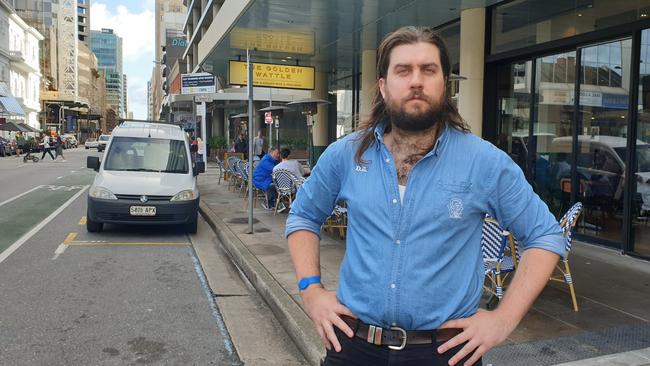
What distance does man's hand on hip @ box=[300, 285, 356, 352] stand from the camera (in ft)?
5.93

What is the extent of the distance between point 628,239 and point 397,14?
6384mm

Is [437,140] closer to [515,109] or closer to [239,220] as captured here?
[515,109]

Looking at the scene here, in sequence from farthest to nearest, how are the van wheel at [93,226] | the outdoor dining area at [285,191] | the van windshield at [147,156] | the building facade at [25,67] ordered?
the building facade at [25,67]
the van windshield at [147,156]
the van wheel at [93,226]
the outdoor dining area at [285,191]

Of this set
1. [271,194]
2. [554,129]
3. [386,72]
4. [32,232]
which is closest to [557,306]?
[386,72]

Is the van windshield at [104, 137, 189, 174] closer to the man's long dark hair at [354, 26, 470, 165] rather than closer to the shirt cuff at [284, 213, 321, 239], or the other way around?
the shirt cuff at [284, 213, 321, 239]

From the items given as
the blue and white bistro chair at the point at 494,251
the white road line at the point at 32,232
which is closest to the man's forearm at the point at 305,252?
the blue and white bistro chair at the point at 494,251

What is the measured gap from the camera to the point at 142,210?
9.08 meters

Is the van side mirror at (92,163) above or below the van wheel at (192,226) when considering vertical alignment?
above

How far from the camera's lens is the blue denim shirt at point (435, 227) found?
1.74 m

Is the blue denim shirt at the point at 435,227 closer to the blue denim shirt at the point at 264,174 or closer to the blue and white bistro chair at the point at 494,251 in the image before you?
the blue and white bistro chair at the point at 494,251

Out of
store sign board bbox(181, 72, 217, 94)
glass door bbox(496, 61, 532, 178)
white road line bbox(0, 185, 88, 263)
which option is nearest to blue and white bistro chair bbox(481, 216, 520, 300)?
glass door bbox(496, 61, 532, 178)

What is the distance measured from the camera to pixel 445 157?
181 cm

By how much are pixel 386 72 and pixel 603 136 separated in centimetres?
709

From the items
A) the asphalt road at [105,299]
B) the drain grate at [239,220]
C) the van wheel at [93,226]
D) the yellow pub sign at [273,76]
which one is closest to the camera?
the asphalt road at [105,299]
